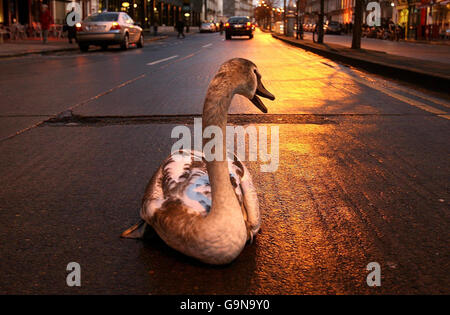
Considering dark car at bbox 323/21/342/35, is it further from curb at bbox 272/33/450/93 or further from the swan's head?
the swan's head

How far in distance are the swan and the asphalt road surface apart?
0.53 feet

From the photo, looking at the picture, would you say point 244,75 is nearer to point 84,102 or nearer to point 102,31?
point 84,102

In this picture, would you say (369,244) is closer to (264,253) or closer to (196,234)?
(264,253)

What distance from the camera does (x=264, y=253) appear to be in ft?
8.45

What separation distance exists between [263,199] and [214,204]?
125 cm

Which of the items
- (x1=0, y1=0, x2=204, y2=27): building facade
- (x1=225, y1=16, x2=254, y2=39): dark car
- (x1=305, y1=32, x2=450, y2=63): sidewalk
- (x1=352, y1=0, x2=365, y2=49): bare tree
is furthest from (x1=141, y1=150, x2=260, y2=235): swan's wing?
(x1=225, y1=16, x2=254, y2=39): dark car

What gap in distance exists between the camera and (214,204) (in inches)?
86.7

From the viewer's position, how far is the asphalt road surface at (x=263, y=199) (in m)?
2.33

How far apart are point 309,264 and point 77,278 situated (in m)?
1.05

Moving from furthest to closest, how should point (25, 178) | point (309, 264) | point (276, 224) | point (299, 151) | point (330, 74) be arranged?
point (330, 74)
point (299, 151)
point (25, 178)
point (276, 224)
point (309, 264)

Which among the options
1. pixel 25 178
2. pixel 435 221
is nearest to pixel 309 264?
pixel 435 221

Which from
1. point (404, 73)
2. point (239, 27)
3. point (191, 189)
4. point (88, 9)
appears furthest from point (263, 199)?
point (88, 9)

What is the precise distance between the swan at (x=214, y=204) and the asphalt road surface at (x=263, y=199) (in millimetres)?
162
